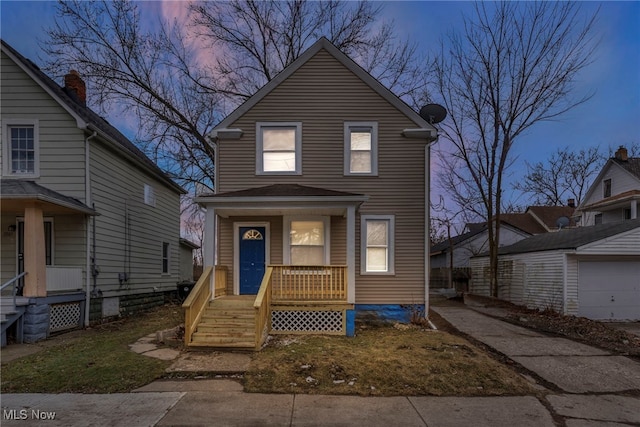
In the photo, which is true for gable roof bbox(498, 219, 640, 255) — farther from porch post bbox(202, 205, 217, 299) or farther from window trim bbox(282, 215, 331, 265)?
porch post bbox(202, 205, 217, 299)

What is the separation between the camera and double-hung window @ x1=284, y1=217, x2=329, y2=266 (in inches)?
430

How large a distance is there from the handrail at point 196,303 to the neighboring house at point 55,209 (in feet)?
12.4

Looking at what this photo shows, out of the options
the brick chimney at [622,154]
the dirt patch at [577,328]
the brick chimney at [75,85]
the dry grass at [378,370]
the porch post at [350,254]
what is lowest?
the dirt patch at [577,328]

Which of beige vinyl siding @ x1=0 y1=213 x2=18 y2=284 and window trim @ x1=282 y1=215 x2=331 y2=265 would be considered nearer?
beige vinyl siding @ x1=0 y1=213 x2=18 y2=284

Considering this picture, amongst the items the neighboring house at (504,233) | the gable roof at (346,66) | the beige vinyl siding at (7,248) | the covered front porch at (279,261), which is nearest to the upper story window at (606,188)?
the neighboring house at (504,233)

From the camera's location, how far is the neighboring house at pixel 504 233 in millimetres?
29016

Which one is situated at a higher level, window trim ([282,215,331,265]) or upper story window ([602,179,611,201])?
upper story window ([602,179,611,201])

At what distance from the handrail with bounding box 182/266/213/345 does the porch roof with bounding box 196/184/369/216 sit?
1.61 metres

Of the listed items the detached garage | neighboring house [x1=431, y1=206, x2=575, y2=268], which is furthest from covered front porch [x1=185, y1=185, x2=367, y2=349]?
neighboring house [x1=431, y1=206, x2=575, y2=268]

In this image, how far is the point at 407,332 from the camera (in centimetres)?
978

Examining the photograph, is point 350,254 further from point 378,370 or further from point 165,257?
point 165,257

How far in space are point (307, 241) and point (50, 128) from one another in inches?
299

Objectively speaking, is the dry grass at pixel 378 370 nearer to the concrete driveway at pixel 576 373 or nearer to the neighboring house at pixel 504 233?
the concrete driveway at pixel 576 373

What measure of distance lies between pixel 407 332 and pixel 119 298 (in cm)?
894
